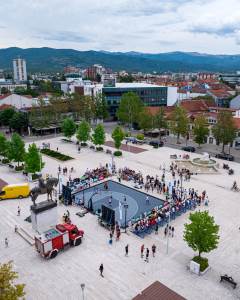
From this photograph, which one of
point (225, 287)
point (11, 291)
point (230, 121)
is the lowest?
point (225, 287)

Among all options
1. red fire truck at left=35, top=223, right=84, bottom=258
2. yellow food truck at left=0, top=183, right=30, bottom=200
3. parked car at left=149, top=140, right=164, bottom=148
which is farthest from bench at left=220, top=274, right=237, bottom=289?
parked car at left=149, top=140, right=164, bottom=148

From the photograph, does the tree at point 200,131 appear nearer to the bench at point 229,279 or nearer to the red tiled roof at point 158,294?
the bench at point 229,279

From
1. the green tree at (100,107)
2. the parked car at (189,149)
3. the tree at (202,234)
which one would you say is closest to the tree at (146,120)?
the parked car at (189,149)

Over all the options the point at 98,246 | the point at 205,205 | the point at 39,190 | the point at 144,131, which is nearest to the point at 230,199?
the point at 205,205

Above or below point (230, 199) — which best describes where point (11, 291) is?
above

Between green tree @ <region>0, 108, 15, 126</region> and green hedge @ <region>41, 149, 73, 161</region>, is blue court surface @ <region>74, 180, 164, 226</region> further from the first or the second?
green tree @ <region>0, 108, 15, 126</region>

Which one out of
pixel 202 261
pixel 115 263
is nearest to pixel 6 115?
pixel 115 263

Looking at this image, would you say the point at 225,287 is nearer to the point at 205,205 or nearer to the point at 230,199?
the point at 205,205
